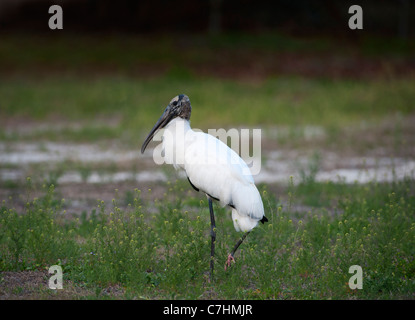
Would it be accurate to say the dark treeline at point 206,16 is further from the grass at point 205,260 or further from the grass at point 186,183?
the grass at point 205,260

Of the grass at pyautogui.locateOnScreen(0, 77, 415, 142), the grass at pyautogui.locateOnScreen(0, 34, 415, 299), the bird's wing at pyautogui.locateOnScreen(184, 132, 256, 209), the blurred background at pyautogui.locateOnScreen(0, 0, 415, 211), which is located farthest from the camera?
the grass at pyautogui.locateOnScreen(0, 77, 415, 142)

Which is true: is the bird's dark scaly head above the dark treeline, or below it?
below

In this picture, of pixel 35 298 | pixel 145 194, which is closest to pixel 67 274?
pixel 35 298

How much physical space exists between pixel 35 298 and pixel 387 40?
23289 mm

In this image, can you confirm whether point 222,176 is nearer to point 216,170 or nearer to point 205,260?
point 216,170

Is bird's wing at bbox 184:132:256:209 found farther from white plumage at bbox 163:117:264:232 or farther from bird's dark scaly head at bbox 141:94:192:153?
bird's dark scaly head at bbox 141:94:192:153

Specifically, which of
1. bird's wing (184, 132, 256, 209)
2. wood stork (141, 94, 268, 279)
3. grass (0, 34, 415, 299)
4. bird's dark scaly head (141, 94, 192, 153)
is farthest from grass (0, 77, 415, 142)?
bird's wing (184, 132, 256, 209)

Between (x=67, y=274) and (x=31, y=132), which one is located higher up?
(x=31, y=132)

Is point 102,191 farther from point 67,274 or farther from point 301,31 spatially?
point 301,31

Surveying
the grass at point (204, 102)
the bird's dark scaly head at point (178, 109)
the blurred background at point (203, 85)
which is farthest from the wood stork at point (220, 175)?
the grass at point (204, 102)

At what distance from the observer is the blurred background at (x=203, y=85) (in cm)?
1116

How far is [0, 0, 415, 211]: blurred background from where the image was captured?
11.2m

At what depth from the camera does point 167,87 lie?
65.7ft

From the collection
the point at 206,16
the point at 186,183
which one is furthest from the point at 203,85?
the point at 186,183
